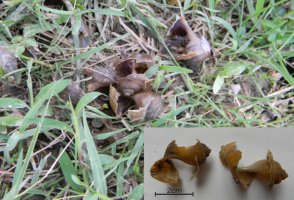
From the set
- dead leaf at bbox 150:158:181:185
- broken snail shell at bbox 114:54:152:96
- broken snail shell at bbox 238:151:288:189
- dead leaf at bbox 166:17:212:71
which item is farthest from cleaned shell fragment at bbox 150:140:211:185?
dead leaf at bbox 166:17:212:71

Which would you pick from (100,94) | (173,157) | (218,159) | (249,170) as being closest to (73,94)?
(100,94)

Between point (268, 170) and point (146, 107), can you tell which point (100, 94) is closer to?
point (146, 107)

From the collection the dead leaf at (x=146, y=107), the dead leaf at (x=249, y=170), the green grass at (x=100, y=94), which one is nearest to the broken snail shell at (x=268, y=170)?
the dead leaf at (x=249, y=170)

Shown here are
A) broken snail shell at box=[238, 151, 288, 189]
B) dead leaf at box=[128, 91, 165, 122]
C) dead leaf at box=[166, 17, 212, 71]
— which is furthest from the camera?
dead leaf at box=[166, 17, 212, 71]

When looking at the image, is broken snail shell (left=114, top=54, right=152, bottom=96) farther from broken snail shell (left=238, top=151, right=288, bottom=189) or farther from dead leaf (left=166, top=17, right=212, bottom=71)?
broken snail shell (left=238, top=151, right=288, bottom=189)

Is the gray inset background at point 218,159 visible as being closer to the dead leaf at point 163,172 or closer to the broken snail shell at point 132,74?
the dead leaf at point 163,172
